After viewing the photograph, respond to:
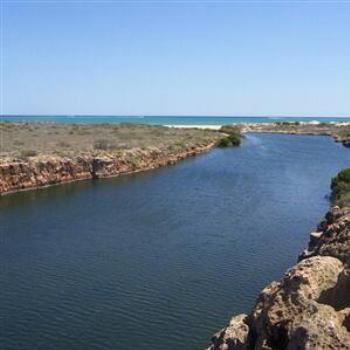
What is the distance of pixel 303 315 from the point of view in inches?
378

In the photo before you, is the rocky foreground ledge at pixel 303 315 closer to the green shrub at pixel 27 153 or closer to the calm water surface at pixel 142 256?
the calm water surface at pixel 142 256

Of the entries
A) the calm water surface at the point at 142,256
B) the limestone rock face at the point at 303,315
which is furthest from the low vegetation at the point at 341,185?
the limestone rock face at the point at 303,315

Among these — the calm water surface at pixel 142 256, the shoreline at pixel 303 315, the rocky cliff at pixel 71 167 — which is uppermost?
the shoreline at pixel 303 315

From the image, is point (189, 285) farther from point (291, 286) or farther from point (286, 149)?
point (286, 149)

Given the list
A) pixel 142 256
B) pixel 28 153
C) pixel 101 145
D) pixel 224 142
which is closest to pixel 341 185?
pixel 142 256

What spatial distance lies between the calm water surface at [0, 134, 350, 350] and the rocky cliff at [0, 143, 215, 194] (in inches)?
115

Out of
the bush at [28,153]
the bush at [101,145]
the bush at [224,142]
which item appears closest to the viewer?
the bush at [28,153]

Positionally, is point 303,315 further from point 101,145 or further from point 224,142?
point 224,142

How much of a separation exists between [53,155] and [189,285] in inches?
1404

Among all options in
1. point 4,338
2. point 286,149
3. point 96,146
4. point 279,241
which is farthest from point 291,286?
point 286,149

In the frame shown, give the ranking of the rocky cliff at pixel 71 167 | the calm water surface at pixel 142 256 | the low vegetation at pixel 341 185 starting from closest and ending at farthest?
1. the calm water surface at pixel 142 256
2. the low vegetation at pixel 341 185
3. the rocky cliff at pixel 71 167

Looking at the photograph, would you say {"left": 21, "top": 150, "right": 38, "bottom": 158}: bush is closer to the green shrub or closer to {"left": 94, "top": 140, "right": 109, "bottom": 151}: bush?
the green shrub

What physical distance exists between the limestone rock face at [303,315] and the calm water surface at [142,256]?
6253 millimetres

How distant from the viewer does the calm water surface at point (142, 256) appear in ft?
62.2
